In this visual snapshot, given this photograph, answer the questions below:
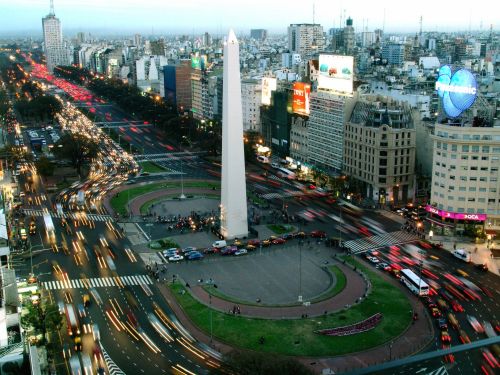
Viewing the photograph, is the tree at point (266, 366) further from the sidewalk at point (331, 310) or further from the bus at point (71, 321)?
the bus at point (71, 321)

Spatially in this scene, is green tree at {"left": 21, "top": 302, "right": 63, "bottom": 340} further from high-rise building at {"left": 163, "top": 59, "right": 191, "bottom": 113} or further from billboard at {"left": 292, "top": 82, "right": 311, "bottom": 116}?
high-rise building at {"left": 163, "top": 59, "right": 191, "bottom": 113}

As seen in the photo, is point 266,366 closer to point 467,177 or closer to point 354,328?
point 354,328

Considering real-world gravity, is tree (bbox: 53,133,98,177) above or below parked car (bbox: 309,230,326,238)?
above

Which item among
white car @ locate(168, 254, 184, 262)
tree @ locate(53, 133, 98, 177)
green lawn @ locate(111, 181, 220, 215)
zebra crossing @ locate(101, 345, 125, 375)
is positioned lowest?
zebra crossing @ locate(101, 345, 125, 375)

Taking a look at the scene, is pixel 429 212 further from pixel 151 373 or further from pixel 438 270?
pixel 151 373

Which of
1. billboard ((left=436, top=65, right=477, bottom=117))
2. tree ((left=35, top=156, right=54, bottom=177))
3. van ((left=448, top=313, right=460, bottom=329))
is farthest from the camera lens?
tree ((left=35, top=156, right=54, bottom=177))

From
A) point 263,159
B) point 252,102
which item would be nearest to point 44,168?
point 263,159

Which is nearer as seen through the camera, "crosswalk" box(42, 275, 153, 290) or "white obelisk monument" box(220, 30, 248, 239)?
"crosswalk" box(42, 275, 153, 290)

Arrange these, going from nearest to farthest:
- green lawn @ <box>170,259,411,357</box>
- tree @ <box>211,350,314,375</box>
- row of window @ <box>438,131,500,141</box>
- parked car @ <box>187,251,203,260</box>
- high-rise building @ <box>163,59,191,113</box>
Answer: tree @ <box>211,350,314,375</box>, green lawn @ <box>170,259,411,357</box>, parked car @ <box>187,251,203,260</box>, row of window @ <box>438,131,500,141</box>, high-rise building @ <box>163,59,191,113</box>

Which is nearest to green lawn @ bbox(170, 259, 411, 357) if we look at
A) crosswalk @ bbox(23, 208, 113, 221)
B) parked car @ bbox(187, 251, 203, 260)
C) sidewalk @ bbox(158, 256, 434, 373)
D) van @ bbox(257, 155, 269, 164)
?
sidewalk @ bbox(158, 256, 434, 373)
